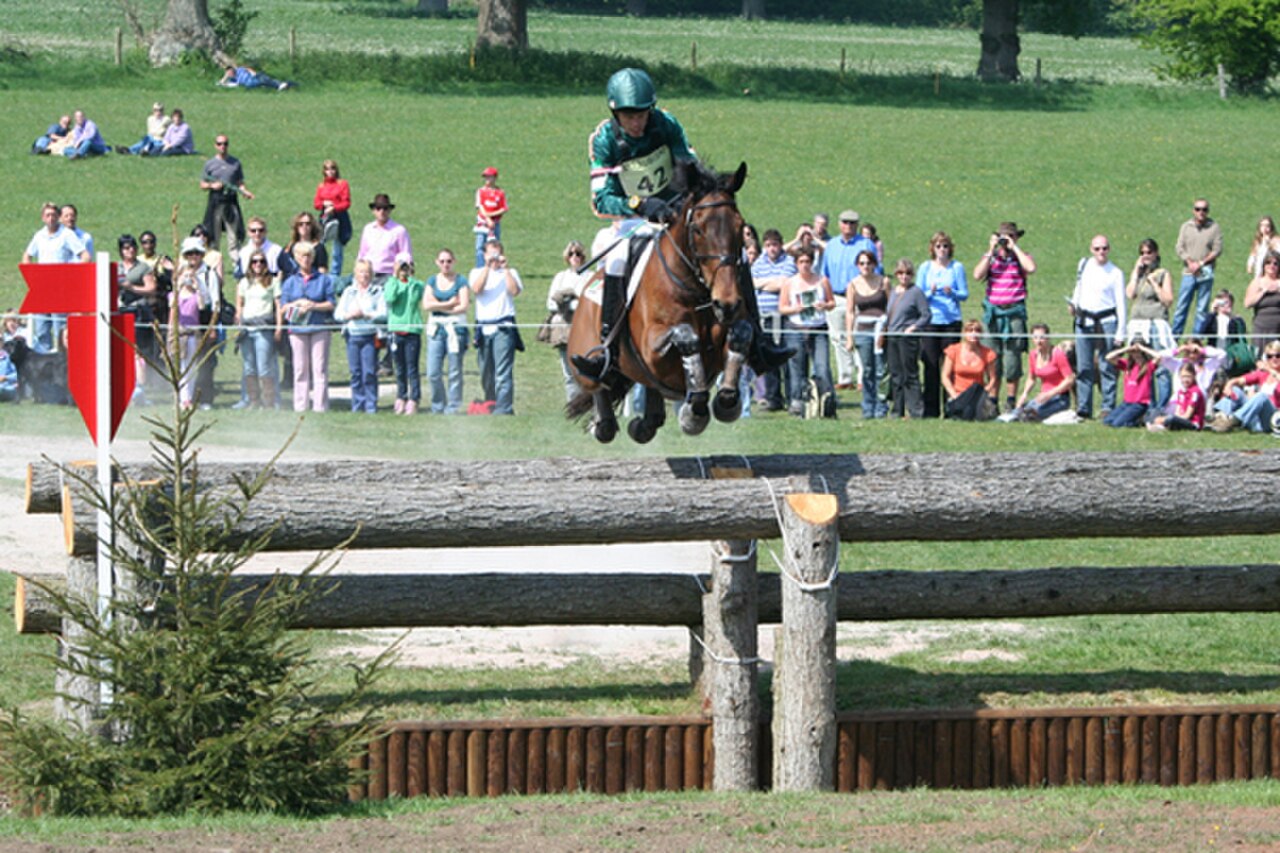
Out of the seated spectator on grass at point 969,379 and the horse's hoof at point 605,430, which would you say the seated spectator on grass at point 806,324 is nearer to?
the seated spectator on grass at point 969,379

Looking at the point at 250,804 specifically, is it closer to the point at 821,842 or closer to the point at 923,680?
the point at 821,842

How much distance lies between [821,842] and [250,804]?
2.35m

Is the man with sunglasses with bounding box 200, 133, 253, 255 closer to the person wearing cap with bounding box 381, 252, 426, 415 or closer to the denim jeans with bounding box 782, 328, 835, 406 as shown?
the person wearing cap with bounding box 381, 252, 426, 415

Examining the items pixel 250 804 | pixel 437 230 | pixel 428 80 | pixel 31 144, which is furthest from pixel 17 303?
pixel 428 80

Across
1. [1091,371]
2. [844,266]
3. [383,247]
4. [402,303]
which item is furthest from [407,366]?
[1091,371]

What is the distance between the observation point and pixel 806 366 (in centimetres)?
1903

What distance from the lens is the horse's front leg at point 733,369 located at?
9962mm

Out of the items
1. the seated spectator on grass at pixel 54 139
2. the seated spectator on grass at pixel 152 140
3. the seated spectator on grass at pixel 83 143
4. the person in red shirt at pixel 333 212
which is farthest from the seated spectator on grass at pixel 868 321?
the seated spectator on grass at pixel 54 139

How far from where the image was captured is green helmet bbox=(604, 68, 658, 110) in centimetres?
1019

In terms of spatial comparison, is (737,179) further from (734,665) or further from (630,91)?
(734,665)

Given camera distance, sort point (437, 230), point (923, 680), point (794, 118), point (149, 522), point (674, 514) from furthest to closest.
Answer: point (794, 118), point (437, 230), point (923, 680), point (674, 514), point (149, 522)

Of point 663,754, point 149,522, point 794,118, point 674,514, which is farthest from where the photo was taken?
point 794,118

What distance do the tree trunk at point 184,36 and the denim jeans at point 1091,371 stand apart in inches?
1273

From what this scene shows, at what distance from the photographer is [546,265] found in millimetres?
29141
